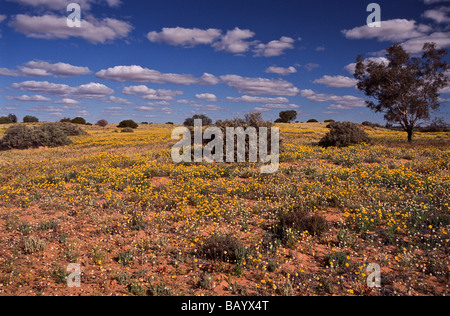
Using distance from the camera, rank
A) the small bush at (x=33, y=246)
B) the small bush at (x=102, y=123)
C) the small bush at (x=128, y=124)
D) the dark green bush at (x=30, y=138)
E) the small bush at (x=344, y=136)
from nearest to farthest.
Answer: the small bush at (x=33, y=246) < the small bush at (x=344, y=136) < the dark green bush at (x=30, y=138) < the small bush at (x=128, y=124) < the small bush at (x=102, y=123)

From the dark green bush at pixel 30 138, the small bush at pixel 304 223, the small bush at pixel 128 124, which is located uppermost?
the small bush at pixel 128 124

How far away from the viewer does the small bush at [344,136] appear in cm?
2100

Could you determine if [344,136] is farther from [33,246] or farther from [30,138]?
[30,138]

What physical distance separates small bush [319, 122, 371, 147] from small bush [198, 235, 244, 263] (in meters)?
17.4

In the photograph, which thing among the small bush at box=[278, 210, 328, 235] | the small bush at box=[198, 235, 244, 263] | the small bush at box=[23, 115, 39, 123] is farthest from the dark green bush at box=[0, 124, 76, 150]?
the small bush at box=[23, 115, 39, 123]

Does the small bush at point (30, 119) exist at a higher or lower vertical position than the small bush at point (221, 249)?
higher

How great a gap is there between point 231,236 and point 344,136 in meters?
17.4

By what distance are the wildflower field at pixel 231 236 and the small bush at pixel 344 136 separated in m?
10.6

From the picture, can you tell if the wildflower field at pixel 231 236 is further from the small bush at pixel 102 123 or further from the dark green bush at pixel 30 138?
the small bush at pixel 102 123

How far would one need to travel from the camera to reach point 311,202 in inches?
324

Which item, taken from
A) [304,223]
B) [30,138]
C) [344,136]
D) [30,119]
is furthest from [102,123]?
[304,223]

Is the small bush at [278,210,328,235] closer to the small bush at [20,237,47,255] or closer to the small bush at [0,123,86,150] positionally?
the small bush at [20,237,47,255]

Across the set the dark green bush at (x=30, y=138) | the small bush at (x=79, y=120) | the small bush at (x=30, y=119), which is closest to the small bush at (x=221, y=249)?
the dark green bush at (x=30, y=138)

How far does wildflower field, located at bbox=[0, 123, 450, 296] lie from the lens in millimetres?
4738
